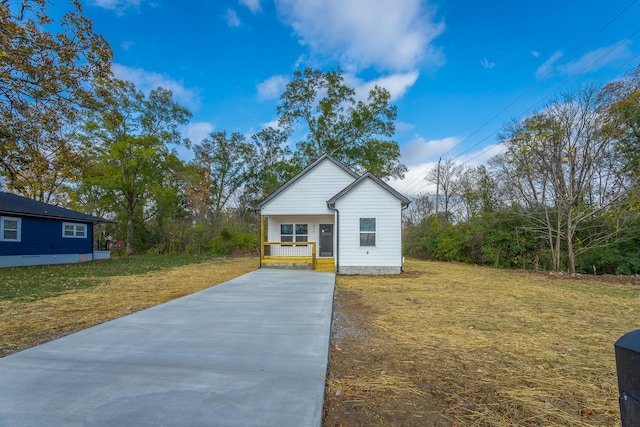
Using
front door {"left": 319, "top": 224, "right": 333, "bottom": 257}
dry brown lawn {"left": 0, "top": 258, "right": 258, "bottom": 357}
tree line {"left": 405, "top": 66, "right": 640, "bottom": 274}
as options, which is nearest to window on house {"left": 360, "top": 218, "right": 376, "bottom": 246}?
front door {"left": 319, "top": 224, "right": 333, "bottom": 257}

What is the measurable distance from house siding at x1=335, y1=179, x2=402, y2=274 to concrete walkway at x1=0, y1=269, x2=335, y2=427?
769cm

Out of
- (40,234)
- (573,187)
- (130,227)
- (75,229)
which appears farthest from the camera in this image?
(130,227)

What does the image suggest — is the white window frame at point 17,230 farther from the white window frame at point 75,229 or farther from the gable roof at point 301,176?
the gable roof at point 301,176

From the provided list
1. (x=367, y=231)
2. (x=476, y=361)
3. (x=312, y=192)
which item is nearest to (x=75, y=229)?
(x=312, y=192)

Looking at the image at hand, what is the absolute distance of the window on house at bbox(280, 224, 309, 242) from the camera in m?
16.0

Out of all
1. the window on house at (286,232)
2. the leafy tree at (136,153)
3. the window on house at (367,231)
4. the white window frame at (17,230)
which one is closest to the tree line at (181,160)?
the leafy tree at (136,153)

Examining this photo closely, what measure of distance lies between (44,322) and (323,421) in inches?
213

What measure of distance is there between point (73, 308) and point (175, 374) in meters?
4.82

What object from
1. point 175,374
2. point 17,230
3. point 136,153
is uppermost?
point 136,153

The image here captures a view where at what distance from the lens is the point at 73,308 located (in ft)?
20.4

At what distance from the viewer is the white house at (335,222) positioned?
1277 centimetres

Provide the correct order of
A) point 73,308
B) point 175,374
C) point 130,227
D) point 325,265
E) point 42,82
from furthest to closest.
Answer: point 130,227, point 325,265, point 42,82, point 73,308, point 175,374

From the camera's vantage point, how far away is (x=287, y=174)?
26.7m

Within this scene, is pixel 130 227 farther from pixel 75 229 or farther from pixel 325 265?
pixel 325 265
